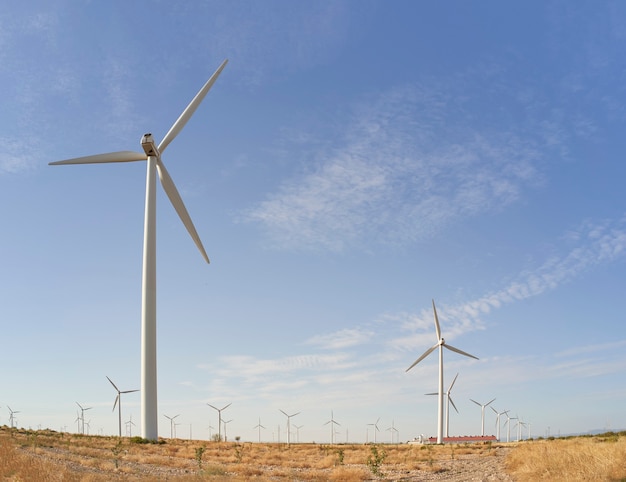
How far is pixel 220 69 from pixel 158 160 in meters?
16.2

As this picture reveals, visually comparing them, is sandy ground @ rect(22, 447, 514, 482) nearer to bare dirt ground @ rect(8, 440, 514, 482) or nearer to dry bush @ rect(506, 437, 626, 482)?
bare dirt ground @ rect(8, 440, 514, 482)

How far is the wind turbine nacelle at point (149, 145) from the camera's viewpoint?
61.8 metres

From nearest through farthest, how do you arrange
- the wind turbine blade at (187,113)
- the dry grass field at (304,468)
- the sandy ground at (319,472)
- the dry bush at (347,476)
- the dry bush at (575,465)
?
1. the dry grass field at (304,468)
2. the dry bush at (575,465)
3. the sandy ground at (319,472)
4. the dry bush at (347,476)
5. the wind turbine blade at (187,113)

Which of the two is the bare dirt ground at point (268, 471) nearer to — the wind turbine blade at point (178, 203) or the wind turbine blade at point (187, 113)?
the wind turbine blade at point (178, 203)

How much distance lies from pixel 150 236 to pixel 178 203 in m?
6.28

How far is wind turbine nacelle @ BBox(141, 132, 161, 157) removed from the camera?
203 feet

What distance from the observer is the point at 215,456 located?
45531mm

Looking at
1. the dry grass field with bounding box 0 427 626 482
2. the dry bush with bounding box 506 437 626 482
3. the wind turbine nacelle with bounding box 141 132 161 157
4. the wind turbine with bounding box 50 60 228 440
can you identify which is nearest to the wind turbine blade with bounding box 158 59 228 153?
the wind turbine with bounding box 50 60 228 440

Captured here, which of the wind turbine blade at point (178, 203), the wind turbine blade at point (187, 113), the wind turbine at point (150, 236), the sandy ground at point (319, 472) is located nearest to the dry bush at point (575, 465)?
the sandy ground at point (319, 472)

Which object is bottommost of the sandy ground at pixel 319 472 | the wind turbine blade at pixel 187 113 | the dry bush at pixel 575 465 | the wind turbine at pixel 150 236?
the sandy ground at pixel 319 472

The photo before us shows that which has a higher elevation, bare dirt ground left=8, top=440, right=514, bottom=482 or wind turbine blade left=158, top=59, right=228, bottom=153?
wind turbine blade left=158, top=59, right=228, bottom=153

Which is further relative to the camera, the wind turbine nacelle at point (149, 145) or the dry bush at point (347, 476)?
the wind turbine nacelle at point (149, 145)

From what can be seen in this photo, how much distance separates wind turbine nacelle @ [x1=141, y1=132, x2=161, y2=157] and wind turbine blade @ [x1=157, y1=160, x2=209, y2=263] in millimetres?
1202

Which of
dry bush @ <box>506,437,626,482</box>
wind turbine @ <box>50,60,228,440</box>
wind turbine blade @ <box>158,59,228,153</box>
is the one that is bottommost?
dry bush @ <box>506,437,626,482</box>
